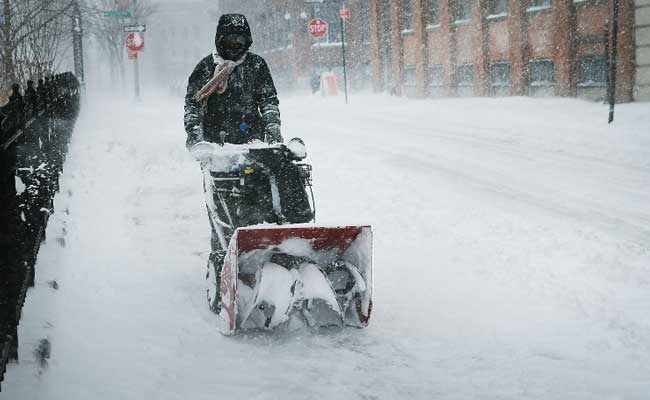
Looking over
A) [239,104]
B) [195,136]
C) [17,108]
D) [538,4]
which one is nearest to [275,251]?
[195,136]

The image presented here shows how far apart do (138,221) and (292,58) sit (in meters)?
41.4

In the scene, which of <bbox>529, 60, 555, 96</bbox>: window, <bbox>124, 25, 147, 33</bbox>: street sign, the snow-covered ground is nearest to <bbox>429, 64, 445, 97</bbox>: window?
<bbox>529, 60, 555, 96</bbox>: window

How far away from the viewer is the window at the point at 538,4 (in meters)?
21.7

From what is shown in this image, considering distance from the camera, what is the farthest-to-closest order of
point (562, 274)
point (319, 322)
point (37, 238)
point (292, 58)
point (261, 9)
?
point (261, 9) < point (292, 58) < point (562, 274) < point (37, 238) < point (319, 322)

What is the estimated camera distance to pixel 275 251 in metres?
4.62

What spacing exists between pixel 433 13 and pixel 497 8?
15.9 feet

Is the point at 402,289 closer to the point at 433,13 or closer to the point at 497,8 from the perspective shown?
the point at 497,8

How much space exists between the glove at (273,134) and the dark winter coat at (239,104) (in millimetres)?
32

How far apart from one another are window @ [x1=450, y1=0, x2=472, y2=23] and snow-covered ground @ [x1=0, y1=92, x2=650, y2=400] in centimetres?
1537

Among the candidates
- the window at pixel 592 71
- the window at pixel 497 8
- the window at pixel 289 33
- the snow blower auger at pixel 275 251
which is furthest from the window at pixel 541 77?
the window at pixel 289 33

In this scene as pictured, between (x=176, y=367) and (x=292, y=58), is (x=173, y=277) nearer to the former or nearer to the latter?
(x=176, y=367)

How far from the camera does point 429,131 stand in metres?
15.9

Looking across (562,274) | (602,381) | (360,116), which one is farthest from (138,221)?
(360,116)

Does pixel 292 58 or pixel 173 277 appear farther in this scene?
pixel 292 58
